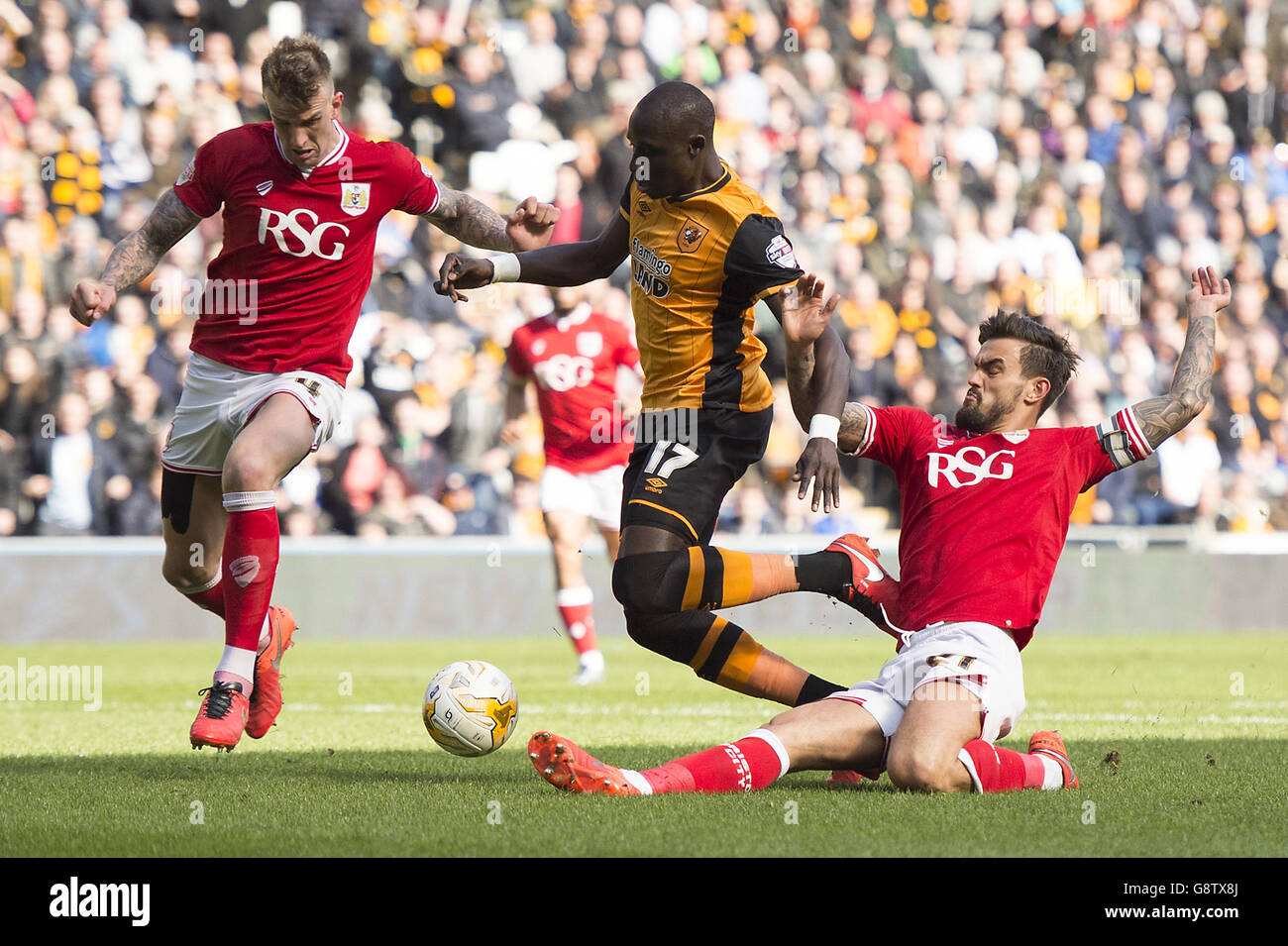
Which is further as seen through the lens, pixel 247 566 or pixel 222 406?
pixel 222 406

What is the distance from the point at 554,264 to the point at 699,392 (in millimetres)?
828

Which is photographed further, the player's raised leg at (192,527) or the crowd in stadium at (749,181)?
the crowd in stadium at (749,181)

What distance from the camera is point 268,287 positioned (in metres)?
6.43

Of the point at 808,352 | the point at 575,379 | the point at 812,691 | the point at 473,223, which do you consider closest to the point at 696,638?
the point at 812,691

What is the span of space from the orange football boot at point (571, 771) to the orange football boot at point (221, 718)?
1.18 meters

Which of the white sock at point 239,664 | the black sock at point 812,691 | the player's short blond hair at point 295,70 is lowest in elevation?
the black sock at point 812,691

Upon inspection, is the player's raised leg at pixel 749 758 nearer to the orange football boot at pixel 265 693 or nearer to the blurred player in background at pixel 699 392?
the blurred player in background at pixel 699 392

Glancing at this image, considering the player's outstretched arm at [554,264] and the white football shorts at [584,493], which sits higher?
the player's outstretched arm at [554,264]

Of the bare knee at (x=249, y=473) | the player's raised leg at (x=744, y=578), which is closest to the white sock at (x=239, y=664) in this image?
the bare knee at (x=249, y=473)

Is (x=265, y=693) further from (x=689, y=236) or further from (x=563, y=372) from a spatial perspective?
(x=563, y=372)

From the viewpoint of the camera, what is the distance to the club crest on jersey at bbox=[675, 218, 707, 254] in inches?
→ 231

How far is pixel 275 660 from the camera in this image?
653cm

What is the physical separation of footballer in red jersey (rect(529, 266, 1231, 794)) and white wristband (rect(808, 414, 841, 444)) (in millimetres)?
225

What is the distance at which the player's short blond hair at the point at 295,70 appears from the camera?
593 centimetres
